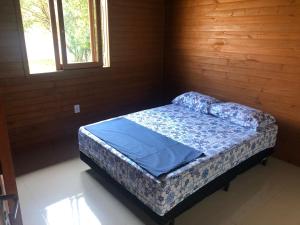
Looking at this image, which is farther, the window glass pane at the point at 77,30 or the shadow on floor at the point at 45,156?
the window glass pane at the point at 77,30

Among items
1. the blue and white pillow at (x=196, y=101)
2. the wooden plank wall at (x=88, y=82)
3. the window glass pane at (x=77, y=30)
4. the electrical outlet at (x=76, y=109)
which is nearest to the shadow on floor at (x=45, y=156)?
the wooden plank wall at (x=88, y=82)

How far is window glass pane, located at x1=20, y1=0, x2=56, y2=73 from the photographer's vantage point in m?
2.73

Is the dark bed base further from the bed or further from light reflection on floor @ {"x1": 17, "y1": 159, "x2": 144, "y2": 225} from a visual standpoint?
light reflection on floor @ {"x1": 17, "y1": 159, "x2": 144, "y2": 225}

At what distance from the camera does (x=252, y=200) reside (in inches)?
84.9

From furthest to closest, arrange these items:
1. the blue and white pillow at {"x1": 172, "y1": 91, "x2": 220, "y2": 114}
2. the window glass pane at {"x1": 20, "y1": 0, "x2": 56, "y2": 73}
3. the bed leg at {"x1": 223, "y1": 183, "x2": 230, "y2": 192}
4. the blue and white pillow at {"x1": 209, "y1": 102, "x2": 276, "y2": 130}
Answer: the blue and white pillow at {"x1": 172, "y1": 91, "x2": 220, "y2": 114} < the window glass pane at {"x1": 20, "y1": 0, "x2": 56, "y2": 73} < the blue and white pillow at {"x1": 209, "y1": 102, "x2": 276, "y2": 130} < the bed leg at {"x1": 223, "y1": 183, "x2": 230, "y2": 192}

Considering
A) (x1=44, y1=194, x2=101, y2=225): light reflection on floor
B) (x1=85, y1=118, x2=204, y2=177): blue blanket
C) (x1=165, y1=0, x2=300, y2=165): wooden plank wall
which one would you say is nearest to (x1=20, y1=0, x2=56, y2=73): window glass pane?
(x1=85, y1=118, x2=204, y2=177): blue blanket

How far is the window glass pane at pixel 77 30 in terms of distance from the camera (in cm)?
299

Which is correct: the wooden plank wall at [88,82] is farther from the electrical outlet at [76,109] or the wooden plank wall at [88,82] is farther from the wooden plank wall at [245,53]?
the wooden plank wall at [245,53]

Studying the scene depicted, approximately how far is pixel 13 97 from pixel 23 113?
0.22 metres

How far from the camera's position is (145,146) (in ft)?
7.02

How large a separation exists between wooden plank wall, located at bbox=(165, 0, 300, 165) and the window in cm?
117

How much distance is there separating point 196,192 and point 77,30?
245cm

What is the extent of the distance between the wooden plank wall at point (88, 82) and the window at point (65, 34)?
4.9 inches

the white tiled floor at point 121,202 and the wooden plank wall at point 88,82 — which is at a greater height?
the wooden plank wall at point 88,82
